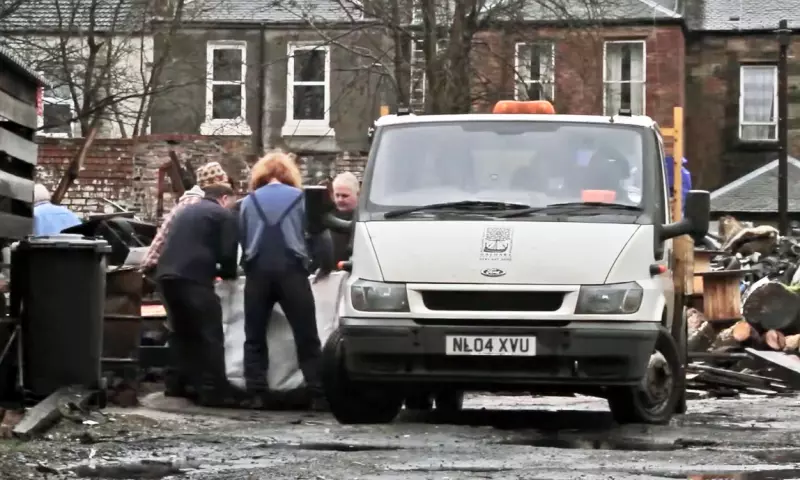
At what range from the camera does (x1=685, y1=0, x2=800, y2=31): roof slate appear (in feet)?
164

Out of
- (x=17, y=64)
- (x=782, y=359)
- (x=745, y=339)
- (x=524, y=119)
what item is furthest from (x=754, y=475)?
(x=745, y=339)

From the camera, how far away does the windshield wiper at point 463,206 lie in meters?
11.1

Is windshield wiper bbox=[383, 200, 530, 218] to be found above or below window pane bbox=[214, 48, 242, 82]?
below

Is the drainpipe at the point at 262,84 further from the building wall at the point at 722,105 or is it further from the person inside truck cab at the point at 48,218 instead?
the person inside truck cab at the point at 48,218

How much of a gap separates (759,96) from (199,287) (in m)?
39.5

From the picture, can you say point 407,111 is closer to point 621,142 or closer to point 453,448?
point 621,142

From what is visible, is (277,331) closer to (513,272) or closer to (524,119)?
(524,119)

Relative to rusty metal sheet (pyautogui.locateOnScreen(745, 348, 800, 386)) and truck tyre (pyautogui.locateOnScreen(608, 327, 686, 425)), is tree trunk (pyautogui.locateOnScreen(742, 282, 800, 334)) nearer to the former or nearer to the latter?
rusty metal sheet (pyautogui.locateOnScreen(745, 348, 800, 386))

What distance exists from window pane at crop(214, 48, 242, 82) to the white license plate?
37371mm

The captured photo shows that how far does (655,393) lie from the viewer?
11477 mm

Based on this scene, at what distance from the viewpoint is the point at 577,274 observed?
35.0ft

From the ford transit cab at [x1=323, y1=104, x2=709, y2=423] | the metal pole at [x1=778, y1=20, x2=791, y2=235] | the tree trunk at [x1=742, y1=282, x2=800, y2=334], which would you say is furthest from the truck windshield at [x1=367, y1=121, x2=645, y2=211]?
the metal pole at [x1=778, y1=20, x2=791, y2=235]

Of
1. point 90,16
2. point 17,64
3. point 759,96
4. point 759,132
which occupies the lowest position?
point 17,64

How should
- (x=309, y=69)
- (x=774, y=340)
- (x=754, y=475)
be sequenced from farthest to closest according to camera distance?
(x=309, y=69) → (x=774, y=340) → (x=754, y=475)
